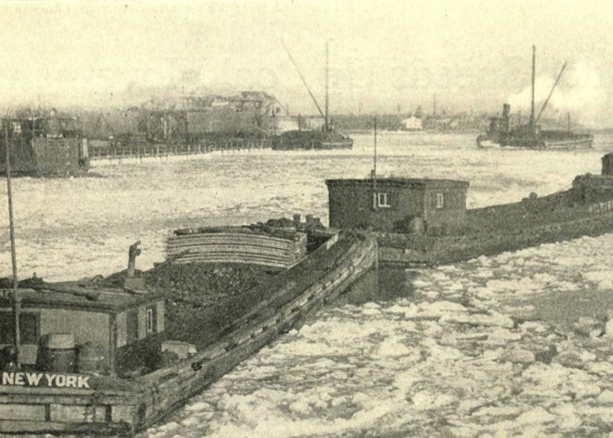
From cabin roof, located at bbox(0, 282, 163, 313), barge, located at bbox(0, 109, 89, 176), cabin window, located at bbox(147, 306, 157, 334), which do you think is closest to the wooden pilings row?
barge, located at bbox(0, 109, 89, 176)

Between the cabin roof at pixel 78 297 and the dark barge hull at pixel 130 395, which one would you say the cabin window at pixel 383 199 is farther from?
the cabin roof at pixel 78 297

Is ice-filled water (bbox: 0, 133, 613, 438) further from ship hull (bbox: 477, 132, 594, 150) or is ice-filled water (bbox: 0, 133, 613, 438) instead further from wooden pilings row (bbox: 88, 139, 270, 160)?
ship hull (bbox: 477, 132, 594, 150)

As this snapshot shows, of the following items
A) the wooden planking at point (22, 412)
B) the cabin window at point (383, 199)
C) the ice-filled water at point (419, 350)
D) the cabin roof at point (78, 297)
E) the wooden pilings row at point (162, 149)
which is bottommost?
the ice-filled water at point (419, 350)

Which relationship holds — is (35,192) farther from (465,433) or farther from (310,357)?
(465,433)

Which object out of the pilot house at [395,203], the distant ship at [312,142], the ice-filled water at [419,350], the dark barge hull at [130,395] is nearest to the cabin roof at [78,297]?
the dark barge hull at [130,395]

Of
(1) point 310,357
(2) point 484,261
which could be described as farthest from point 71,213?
(1) point 310,357

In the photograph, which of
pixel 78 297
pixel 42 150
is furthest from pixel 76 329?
pixel 42 150

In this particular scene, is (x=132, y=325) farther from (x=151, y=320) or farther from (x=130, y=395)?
(x=130, y=395)
